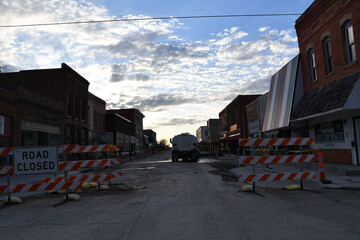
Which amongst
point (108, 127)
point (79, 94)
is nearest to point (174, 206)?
point (79, 94)

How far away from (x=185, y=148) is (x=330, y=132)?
61.5ft

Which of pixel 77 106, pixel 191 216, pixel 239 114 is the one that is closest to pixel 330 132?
pixel 191 216

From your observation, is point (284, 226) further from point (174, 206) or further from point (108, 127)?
point (108, 127)

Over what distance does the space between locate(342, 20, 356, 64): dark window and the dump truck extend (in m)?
20.7

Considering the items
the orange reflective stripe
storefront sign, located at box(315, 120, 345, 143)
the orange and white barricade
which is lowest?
the orange reflective stripe

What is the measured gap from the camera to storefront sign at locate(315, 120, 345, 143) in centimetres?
1565

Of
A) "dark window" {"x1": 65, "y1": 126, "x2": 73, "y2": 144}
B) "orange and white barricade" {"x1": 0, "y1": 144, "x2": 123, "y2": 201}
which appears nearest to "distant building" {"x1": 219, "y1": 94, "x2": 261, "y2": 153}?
"dark window" {"x1": 65, "y1": 126, "x2": 73, "y2": 144}

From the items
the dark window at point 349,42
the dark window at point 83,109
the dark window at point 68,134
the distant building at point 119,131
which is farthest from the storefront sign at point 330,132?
the distant building at point 119,131

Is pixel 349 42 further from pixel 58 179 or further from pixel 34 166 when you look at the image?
pixel 34 166

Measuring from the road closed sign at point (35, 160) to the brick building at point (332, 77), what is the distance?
11.1 m

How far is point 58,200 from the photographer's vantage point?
941cm

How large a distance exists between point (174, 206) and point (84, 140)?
30.7 m

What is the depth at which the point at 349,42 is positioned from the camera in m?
A: 14.7

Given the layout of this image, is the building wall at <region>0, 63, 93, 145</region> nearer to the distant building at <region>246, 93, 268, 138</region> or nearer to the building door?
the distant building at <region>246, 93, 268, 138</region>
